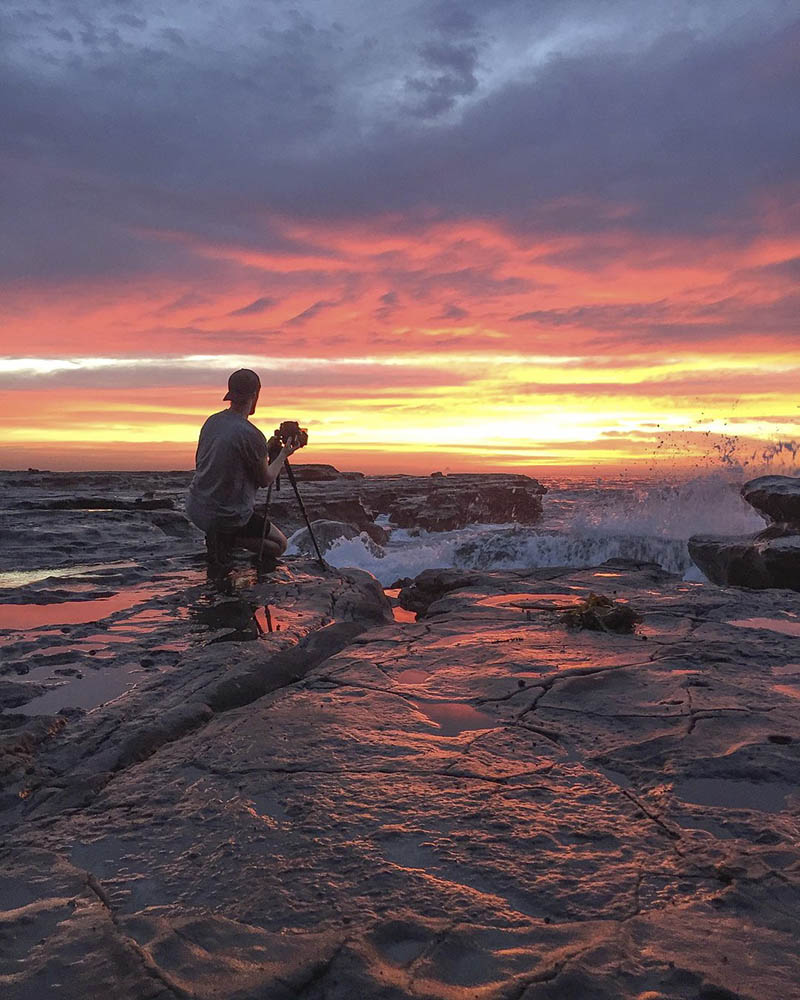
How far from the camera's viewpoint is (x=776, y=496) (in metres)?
9.46

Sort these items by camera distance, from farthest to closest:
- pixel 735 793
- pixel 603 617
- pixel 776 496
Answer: pixel 776 496 < pixel 603 617 < pixel 735 793

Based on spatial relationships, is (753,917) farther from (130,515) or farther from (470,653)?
(130,515)

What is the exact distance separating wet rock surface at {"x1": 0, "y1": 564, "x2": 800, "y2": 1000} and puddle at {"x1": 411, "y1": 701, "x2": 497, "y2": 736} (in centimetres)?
2

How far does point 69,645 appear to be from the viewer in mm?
4098

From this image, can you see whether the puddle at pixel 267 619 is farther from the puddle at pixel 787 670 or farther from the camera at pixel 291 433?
the puddle at pixel 787 670

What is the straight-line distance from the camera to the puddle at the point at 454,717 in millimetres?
3078

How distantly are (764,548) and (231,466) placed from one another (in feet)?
19.6

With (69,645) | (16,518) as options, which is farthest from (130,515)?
(69,645)

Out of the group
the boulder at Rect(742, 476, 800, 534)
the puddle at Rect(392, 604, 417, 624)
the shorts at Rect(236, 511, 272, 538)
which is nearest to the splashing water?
the boulder at Rect(742, 476, 800, 534)

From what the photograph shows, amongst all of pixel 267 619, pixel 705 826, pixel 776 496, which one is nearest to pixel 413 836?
pixel 705 826

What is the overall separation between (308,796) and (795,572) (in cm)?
673

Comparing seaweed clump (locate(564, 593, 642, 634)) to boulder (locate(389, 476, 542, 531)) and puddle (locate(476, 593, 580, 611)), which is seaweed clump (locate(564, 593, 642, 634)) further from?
boulder (locate(389, 476, 542, 531))

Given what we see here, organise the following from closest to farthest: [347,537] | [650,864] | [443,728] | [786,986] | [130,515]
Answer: [786,986] < [650,864] < [443,728] < [347,537] < [130,515]

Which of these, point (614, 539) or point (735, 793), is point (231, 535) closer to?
point (735, 793)
